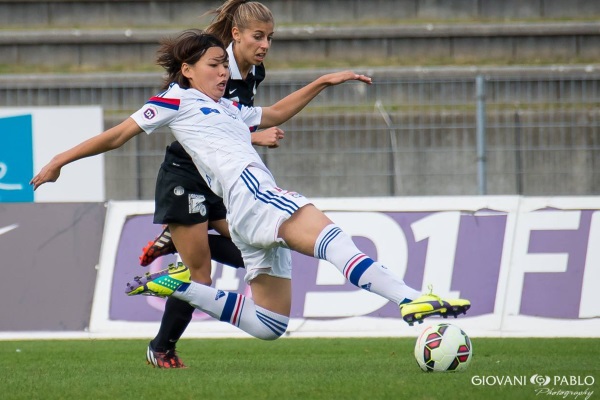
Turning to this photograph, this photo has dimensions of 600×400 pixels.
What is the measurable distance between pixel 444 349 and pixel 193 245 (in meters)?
1.55

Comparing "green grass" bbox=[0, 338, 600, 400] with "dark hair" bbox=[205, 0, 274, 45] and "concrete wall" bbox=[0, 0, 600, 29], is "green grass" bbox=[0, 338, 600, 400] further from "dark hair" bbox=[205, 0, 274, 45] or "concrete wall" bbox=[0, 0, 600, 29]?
"concrete wall" bbox=[0, 0, 600, 29]

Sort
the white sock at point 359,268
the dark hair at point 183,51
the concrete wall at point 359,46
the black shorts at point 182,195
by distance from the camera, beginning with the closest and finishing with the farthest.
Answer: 1. the white sock at point 359,268
2. the dark hair at point 183,51
3. the black shorts at point 182,195
4. the concrete wall at point 359,46

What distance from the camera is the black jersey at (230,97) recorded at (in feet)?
19.9

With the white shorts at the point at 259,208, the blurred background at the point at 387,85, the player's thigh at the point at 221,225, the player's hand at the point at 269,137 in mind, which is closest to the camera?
the white shorts at the point at 259,208

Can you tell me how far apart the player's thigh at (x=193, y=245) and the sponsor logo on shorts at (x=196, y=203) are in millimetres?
74

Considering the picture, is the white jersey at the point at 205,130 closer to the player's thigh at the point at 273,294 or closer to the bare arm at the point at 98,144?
the bare arm at the point at 98,144

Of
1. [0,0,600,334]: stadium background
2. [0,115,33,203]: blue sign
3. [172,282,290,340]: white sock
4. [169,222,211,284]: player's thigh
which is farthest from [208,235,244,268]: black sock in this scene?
[0,115,33,203]: blue sign

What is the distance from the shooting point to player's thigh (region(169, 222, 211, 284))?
6.02 metres

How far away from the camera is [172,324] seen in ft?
19.8

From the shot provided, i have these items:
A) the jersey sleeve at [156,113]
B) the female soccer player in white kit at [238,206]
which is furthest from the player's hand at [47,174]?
the jersey sleeve at [156,113]

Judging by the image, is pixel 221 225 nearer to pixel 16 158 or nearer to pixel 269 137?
pixel 269 137

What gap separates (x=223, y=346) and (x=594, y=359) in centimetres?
272

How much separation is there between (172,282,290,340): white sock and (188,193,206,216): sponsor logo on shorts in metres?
0.52

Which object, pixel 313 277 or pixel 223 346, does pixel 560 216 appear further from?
pixel 223 346
